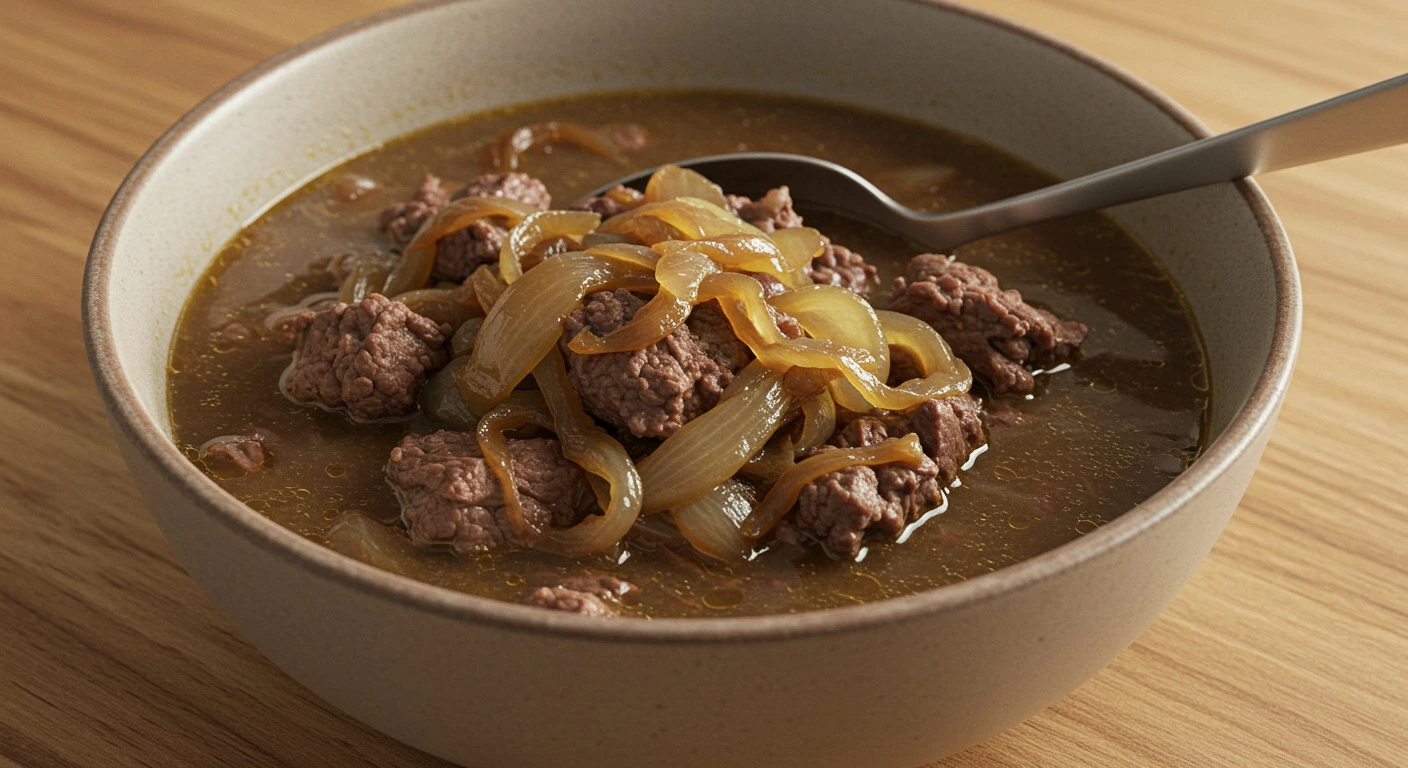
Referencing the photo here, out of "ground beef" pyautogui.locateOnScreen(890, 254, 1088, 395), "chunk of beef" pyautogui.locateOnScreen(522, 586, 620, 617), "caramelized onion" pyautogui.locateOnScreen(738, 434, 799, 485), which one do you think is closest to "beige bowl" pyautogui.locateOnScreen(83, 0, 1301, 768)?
"chunk of beef" pyautogui.locateOnScreen(522, 586, 620, 617)

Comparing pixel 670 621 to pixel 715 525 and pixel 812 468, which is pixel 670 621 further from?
pixel 812 468

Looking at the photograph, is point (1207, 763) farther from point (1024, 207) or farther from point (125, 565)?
point (125, 565)

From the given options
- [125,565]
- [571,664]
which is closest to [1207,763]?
[571,664]

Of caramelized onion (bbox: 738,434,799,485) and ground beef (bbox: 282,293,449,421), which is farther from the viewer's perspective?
ground beef (bbox: 282,293,449,421)

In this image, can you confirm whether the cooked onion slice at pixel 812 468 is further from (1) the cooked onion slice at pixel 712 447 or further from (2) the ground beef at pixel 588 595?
(2) the ground beef at pixel 588 595

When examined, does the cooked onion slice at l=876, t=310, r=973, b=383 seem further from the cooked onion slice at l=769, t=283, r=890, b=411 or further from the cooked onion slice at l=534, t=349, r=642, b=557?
the cooked onion slice at l=534, t=349, r=642, b=557

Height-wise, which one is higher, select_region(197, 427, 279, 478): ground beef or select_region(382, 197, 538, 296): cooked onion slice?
select_region(382, 197, 538, 296): cooked onion slice
